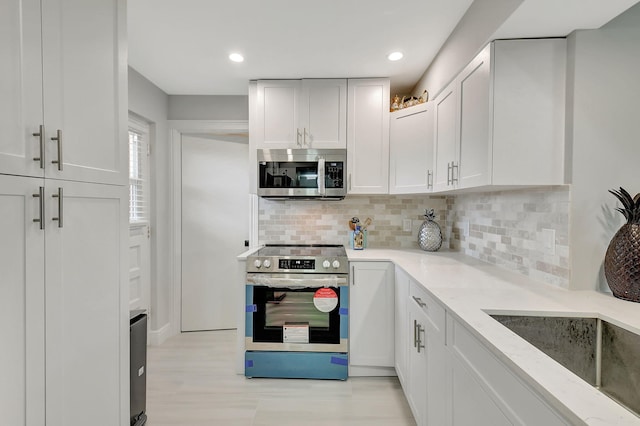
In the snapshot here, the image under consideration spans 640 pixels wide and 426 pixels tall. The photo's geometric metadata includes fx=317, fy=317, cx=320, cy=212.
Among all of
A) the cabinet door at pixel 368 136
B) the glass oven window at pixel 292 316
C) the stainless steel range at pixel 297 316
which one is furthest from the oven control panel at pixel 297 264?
the cabinet door at pixel 368 136

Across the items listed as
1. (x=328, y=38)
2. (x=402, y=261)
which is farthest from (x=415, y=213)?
(x=328, y=38)

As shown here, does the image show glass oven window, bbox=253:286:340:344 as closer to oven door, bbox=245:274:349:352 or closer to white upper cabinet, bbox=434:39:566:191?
oven door, bbox=245:274:349:352

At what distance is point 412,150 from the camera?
104 inches

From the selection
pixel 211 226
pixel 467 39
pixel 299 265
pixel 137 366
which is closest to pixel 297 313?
pixel 299 265

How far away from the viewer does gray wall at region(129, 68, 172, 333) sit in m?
3.03

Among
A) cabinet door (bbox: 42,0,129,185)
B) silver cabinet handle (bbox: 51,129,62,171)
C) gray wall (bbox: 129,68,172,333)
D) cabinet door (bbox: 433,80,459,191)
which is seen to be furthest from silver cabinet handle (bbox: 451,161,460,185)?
gray wall (bbox: 129,68,172,333)

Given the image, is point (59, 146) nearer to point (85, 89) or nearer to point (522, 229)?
point (85, 89)

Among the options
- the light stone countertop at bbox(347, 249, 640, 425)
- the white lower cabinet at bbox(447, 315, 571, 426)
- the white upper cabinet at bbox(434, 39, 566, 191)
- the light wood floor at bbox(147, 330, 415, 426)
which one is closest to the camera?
the light stone countertop at bbox(347, 249, 640, 425)

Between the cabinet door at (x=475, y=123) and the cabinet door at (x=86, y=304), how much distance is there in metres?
1.73

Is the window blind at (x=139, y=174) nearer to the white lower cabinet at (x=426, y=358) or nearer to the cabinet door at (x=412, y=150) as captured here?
the cabinet door at (x=412, y=150)

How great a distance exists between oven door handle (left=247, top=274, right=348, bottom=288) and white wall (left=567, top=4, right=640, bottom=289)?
142 centimetres

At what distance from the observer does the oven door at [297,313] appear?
2.39 meters

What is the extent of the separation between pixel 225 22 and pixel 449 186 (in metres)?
1.76

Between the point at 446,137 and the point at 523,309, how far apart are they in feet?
4.28
